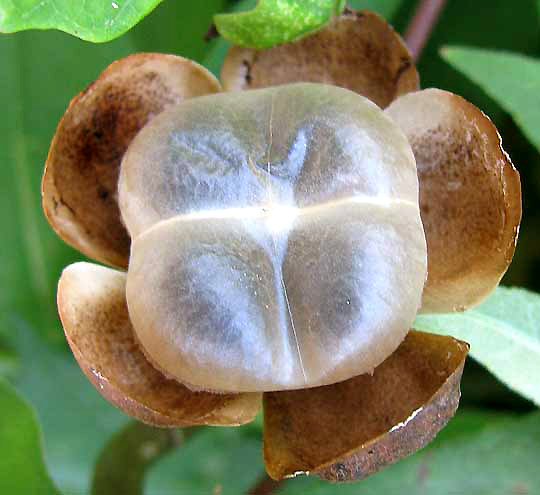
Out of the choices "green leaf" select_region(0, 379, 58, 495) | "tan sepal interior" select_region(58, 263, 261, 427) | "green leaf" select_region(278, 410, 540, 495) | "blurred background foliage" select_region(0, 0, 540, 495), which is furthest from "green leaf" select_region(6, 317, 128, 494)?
"tan sepal interior" select_region(58, 263, 261, 427)

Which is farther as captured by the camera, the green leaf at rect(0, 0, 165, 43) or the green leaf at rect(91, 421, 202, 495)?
the green leaf at rect(91, 421, 202, 495)

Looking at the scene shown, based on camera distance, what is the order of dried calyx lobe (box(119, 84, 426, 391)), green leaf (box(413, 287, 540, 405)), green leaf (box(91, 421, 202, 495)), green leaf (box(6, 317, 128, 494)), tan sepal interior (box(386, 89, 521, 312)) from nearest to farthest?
dried calyx lobe (box(119, 84, 426, 391)) → tan sepal interior (box(386, 89, 521, 312)) → green leaf (box(413, 287, 540, 405)) → green leaf (box(91, 421, 202, 495)) → green leaf (box(6, 317, 128, 494))

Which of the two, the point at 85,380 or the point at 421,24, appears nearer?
the point at 421,24

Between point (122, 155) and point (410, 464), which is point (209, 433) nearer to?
point (410, 464)

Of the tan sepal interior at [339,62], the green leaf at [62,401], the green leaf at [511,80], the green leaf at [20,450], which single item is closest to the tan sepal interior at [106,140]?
the tan sepal interior at [339,62]

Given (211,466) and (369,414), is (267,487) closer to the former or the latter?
(211,466)

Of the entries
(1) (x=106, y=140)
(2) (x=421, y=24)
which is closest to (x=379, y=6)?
(2) (x=421, y=24)

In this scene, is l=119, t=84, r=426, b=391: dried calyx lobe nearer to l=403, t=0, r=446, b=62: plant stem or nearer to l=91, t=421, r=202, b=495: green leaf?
l=403, t=0, r=446, b=62: plant stem
